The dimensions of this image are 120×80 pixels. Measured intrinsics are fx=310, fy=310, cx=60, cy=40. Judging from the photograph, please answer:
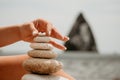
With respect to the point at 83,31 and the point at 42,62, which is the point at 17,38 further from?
the point at 83,31

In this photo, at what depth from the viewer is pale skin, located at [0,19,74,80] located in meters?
0.62

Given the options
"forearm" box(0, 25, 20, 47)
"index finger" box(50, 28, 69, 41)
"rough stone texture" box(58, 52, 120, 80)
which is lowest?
"index finger" box(50, 28, 69, 41)

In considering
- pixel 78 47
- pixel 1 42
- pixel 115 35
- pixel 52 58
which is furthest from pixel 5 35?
pixel 115 35

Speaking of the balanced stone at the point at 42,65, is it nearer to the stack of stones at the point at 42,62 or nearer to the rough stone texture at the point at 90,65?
the stack of stones at the point at 42,62

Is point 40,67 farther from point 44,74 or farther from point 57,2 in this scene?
point 57,2

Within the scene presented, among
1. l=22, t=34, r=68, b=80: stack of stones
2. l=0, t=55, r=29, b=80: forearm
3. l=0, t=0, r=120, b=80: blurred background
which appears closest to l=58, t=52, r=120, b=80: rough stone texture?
l=0, t=0, r=120, b=80: blurred background

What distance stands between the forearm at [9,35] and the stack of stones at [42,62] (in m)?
0.08

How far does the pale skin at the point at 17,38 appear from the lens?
0.62m

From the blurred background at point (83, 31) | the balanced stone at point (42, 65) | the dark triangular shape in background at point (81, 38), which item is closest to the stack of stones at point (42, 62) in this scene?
the balanced stone at point (42, 65)

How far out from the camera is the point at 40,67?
0.55 metres

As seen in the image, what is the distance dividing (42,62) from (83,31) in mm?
2415

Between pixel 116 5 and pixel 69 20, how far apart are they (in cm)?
55

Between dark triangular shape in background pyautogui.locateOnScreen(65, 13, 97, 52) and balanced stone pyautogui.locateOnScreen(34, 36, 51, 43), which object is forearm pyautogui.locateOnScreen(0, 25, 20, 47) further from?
dark triangular shape in background pyautogui.locateOnScreen(65, 13, 97, 52)

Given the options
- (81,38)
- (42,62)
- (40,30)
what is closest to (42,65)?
(42,62)
